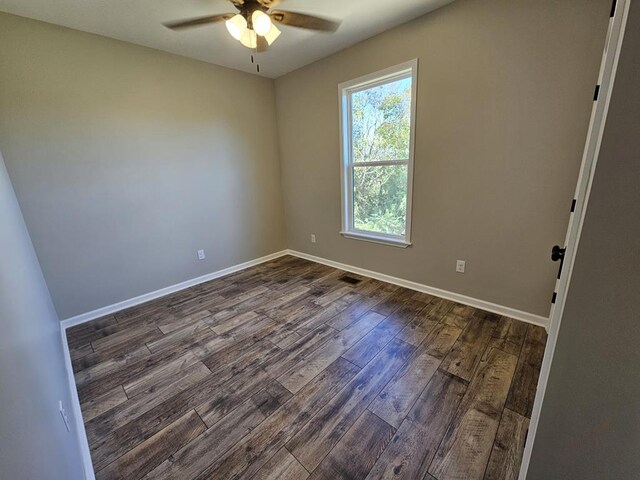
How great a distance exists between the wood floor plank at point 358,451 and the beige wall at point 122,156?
2.60 m

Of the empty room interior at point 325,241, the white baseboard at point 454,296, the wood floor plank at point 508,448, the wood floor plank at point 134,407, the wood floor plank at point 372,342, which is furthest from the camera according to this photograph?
the white baseboard at point 454,296

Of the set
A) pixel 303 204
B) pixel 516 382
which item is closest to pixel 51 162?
pixel 303 204

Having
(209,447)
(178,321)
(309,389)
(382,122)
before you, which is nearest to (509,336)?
(309,389)

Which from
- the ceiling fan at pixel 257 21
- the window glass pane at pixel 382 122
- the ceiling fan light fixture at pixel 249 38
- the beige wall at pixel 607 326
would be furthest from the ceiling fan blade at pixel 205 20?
the beige wall at pixel 607 326

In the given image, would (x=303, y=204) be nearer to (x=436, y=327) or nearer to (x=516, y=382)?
(x=436, y=327)

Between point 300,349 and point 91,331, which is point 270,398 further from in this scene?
point 91,331

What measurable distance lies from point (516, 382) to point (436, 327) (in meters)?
0.64

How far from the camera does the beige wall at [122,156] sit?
2.11m

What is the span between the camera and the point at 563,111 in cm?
178

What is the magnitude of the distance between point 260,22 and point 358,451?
2.52 m

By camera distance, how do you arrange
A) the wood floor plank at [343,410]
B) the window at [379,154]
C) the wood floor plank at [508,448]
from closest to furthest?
the wood floor plank at [508,448] < the wood floor plank at [343,410] < the window at [379,154]

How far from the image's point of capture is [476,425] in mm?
1347

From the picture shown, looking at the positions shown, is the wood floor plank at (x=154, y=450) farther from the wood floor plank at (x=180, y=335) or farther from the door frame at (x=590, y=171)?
the door frame at (x=590, y=171)

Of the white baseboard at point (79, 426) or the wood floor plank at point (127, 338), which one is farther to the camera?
the wood floor plank at point (127, 338)
